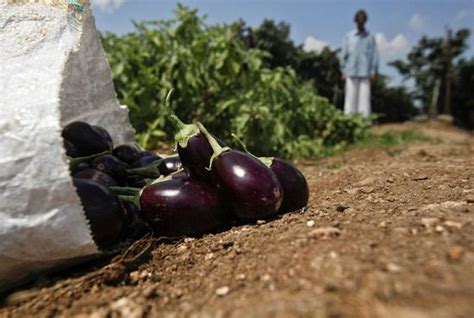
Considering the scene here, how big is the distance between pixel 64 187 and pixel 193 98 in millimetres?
3491

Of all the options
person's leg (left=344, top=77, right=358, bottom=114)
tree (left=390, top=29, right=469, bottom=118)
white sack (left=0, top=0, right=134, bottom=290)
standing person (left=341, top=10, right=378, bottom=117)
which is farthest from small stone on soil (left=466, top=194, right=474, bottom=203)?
tree (left=390, top=29, right=469, bottom=118)

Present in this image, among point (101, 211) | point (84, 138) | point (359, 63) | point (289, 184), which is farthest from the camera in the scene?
point (359, 63)

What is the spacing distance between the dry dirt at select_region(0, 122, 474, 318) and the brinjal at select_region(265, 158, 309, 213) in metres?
0.06

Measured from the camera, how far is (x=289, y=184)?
172cm

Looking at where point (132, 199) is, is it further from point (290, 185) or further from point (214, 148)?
point (290, 185)

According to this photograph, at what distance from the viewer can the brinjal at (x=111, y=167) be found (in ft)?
6.26

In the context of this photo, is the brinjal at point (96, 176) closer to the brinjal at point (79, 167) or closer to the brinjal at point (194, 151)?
the brinjal at point (79, 167)

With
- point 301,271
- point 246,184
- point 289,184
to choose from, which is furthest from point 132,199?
point 301,271

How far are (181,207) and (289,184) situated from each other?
378 mm

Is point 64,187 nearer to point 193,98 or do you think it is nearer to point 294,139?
point 193,98

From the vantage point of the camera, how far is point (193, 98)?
4730mm

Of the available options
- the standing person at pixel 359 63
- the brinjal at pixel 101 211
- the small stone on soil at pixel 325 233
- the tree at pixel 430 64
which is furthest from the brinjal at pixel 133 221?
the tree at pixel 430 64

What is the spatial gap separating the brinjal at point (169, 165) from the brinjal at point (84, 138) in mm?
293

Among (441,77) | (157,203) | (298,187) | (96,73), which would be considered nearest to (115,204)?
(157,203)
